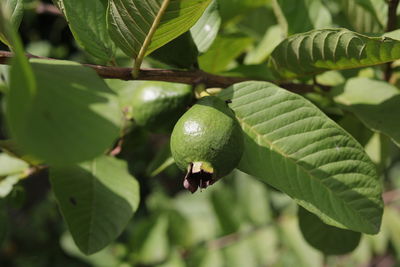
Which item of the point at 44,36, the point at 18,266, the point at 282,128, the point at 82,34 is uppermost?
the point at 82,34

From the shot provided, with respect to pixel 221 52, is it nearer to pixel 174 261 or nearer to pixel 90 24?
pixel 90 24

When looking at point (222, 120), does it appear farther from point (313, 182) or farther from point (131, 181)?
point (131, 181)

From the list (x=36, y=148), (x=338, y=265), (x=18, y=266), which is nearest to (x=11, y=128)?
(x=36, y=148)

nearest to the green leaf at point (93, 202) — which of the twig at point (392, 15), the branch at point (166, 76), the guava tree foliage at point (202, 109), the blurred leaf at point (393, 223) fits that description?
the guava tree foliage at point (202, 109)

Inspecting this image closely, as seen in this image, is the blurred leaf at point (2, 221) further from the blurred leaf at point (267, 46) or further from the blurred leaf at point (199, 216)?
the blurred leaf at point (199, 216)

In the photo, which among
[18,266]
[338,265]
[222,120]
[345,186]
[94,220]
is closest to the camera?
[222,120]

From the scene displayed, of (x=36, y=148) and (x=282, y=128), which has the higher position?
(x=36, y=148)
